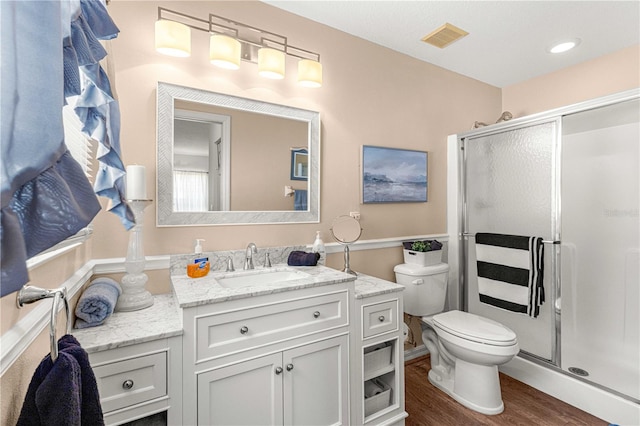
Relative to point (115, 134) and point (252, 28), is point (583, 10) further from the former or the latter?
point (115, 134)

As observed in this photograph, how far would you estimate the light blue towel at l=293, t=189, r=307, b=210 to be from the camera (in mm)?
2078

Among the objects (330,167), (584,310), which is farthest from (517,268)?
(330,167)

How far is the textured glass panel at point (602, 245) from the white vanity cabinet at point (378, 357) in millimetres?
1306

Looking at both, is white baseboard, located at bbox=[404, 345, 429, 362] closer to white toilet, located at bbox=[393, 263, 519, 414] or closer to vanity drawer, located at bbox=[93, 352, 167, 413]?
white toilet, located at bbox=[393, 263, 519, 414]

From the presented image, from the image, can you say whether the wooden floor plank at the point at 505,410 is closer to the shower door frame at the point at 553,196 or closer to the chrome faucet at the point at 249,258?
the shower door frame at the point at 553,196

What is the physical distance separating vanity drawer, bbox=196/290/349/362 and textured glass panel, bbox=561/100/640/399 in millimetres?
1741

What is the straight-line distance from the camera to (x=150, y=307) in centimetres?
146

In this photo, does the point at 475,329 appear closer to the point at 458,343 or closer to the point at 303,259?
the point at 458,343

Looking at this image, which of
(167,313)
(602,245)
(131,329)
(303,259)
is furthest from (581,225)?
(131,329)

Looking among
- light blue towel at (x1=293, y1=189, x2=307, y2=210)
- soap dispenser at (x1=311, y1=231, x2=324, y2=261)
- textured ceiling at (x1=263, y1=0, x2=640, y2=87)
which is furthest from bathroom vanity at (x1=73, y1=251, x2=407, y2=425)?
textured ceiling at (x1=263, y1=0, x2=640, y2=87)

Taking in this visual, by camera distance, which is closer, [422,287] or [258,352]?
[258,352]

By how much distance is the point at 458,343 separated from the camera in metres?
2.00

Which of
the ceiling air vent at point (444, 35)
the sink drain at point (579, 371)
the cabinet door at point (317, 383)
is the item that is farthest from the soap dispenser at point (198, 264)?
the sink drain at point (579, 371)

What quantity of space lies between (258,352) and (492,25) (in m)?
2.54
